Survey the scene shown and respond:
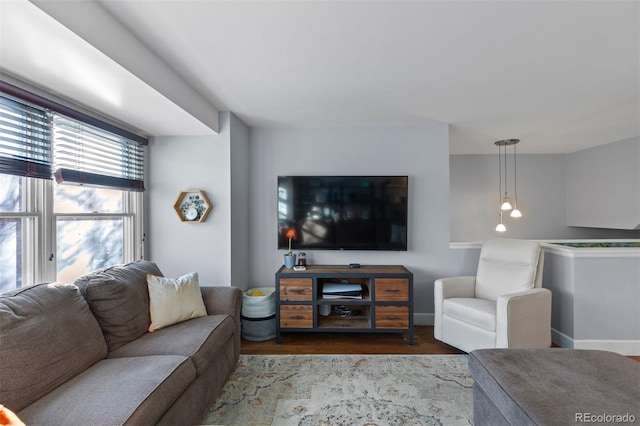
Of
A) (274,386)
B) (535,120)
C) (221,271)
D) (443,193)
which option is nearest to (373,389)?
(274,386)

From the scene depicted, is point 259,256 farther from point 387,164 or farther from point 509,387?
point 509,387

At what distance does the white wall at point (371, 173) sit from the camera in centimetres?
315

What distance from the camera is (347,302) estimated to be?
2.70 metres

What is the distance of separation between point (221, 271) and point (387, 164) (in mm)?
2180

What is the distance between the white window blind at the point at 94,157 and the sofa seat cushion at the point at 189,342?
1.22m

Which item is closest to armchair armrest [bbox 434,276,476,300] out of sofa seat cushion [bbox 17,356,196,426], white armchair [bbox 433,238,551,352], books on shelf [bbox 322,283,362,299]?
white armchair [bbox 433,238,551,352]

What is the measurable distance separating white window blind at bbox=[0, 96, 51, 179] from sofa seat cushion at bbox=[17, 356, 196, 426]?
49.5 inches

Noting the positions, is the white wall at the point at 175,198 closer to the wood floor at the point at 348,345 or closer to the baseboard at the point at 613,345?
the wood floor at the point at 348,345

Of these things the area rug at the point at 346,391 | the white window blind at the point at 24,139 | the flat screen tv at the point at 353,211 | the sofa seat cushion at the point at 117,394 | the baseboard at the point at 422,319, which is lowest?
the area rug at the point at 346,391

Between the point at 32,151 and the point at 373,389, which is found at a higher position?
the point at 32,151

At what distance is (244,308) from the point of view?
110 inches

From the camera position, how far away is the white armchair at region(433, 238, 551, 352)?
217cm

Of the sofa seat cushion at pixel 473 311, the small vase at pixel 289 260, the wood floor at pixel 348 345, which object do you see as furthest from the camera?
the small vase at pixel 289 260

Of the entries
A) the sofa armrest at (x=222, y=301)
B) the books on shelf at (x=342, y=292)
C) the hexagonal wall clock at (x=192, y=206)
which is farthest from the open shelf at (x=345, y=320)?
Answer: the hexagonal wall clock at (x=192, y=206)
